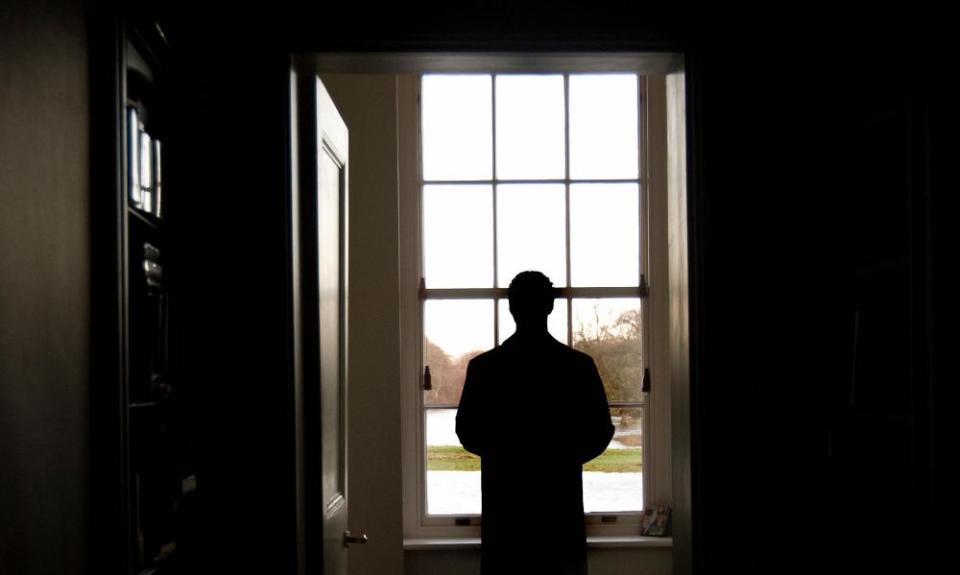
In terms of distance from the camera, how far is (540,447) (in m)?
3.39

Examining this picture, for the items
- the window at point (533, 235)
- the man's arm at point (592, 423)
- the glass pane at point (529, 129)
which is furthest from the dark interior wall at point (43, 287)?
the glass pane at point (529, 129)

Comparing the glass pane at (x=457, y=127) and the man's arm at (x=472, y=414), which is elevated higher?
the glass pane at (x=457, y=127)

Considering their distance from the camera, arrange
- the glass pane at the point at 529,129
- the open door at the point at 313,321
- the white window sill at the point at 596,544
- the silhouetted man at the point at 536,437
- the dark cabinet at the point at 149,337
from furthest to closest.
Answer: the glass pane at the point at 529,129, the white window sill at the point at 596,544, the silhouetted man at the point at 536,437, the open door at the point at 313,321, the dark cabinet at the point at 149,337

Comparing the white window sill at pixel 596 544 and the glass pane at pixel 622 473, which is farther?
the glass pane at pixel 622 473

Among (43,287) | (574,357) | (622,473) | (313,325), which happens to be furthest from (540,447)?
(43,287)

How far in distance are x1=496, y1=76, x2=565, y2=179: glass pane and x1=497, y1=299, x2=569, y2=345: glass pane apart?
0.59m

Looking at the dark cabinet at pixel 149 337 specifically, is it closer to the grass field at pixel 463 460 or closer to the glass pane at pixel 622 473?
the grass field at pixel 463 460

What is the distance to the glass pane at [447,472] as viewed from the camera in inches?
187

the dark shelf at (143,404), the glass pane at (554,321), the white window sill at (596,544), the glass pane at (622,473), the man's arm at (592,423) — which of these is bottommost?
the white window sill at (596,544)

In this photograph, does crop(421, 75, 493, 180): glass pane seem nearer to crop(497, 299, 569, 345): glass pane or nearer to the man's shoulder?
crop(497, 299, 569, 345): glass pane

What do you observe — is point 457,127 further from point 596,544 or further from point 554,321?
point 596,544

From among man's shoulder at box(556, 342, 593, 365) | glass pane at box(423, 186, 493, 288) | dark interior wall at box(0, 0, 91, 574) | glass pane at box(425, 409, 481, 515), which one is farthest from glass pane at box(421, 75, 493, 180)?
dark interior wall at box(0, 0, 91, 574)

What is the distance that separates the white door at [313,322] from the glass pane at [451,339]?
184 cm

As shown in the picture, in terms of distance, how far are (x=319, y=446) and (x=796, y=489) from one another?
3.85 feet
